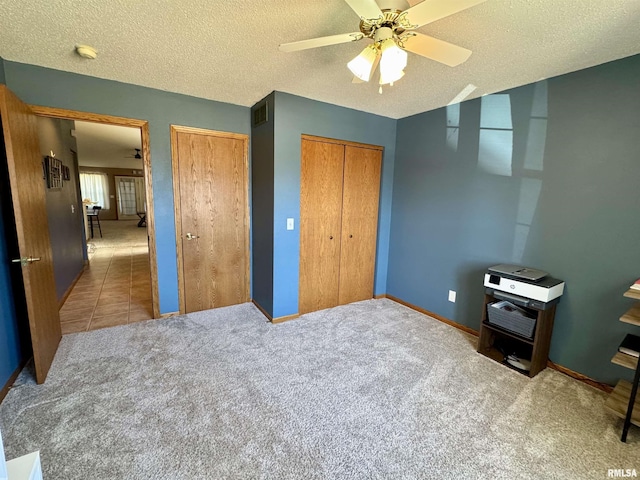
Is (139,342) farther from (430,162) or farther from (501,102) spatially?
(501,102)

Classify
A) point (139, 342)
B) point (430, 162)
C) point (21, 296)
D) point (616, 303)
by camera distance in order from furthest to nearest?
1. point (430, 162)
2. point (139, 342)
3. point (21, 296)
4. point (616, 303)

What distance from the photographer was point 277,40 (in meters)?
1.81

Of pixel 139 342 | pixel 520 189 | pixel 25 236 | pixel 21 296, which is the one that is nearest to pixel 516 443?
pixel 520 189

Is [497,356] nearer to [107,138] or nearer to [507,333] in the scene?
[507,333]

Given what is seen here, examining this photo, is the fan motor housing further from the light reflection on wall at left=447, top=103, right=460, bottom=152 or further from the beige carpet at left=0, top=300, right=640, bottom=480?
the beige carpet at left=0, top=300, right=640, bottom=480

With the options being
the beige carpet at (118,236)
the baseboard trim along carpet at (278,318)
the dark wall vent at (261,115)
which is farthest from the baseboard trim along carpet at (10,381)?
the beige carpet at (118,236)

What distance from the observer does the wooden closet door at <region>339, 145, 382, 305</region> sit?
3418mm

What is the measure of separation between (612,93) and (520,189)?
82 cm

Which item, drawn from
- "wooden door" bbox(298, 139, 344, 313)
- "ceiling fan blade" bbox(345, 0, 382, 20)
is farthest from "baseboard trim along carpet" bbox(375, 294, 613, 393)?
"ceiling fan blade" bbox(345, 0, 382, 20)

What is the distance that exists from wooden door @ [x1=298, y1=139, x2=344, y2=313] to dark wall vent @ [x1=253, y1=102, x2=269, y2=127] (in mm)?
457

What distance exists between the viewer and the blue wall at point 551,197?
2004mm

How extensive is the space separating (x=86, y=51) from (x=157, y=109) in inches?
32.1

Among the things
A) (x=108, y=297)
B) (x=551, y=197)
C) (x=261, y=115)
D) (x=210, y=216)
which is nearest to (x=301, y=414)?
(x=210, y=216)

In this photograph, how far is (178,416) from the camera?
175cm
